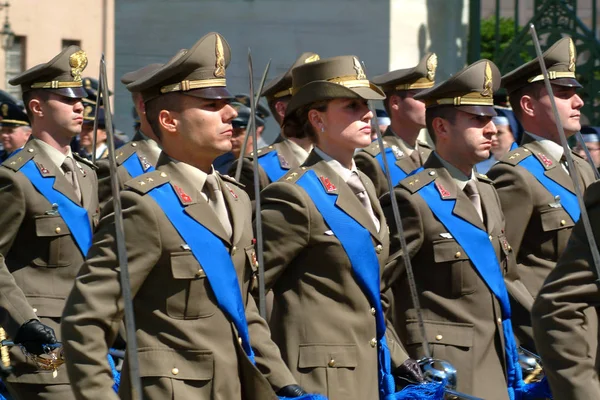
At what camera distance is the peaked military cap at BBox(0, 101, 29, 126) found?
1170 cm

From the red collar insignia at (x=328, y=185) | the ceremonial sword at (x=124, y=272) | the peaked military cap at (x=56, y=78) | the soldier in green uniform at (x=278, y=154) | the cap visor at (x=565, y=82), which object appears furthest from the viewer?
the soldier in green uniform at (x=278, y=154)

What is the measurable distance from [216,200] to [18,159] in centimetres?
214

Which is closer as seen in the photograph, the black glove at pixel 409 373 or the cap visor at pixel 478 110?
the black glove at pixel 409 373

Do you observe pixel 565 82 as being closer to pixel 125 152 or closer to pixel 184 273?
pixel 125 152

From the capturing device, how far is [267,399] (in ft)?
18.1

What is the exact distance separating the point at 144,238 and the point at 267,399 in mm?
665

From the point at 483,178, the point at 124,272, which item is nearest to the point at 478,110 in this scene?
the point at 483,178

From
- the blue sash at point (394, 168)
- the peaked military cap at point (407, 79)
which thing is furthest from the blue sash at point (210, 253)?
the peaked military cap at point (407, 79)

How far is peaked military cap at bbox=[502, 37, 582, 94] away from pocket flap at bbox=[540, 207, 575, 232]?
68 centimetres

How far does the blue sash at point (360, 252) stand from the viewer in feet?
21.3

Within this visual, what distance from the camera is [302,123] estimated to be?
6.95 metres

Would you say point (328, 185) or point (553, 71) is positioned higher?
point (553, 71)

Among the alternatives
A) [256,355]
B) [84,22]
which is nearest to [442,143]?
[256,355]

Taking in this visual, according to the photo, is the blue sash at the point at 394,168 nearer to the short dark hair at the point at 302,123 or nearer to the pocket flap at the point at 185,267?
the short dark hair at the point at 302,123
